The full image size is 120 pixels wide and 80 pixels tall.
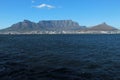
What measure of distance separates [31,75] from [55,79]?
11.2 ft

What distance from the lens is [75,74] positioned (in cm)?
2858

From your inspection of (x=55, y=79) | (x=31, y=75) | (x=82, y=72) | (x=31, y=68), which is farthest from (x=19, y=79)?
(x=82, y=72)

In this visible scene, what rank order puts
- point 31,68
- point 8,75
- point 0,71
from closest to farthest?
1. point 8,75
2. point 0,71
3. point 31,68

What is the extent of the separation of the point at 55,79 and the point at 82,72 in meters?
5.29

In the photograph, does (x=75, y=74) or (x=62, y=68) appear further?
(x=62, y=68)

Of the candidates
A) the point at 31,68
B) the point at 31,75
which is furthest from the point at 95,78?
the point at 31,68

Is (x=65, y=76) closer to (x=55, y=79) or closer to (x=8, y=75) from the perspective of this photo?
(x=55, y=79)

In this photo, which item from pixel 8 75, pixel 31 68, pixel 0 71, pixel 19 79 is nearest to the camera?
pixel 19 79

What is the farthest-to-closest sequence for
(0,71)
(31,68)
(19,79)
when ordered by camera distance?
(31,68), (0,71), (19,79)

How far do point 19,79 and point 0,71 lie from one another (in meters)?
5.06

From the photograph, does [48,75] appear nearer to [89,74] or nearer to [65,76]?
[65,76]

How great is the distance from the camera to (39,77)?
2675 cm

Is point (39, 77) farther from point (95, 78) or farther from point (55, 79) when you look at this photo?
point (95, 78)

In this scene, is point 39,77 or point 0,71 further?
point 0,71
